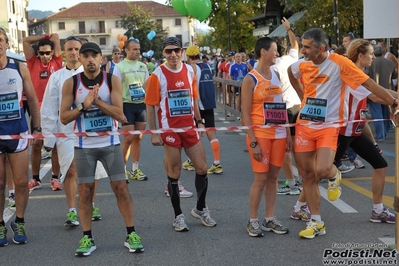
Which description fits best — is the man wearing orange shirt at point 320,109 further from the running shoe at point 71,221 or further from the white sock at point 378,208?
the running shoe at point 71,221

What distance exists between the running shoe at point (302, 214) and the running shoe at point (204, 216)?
88cm

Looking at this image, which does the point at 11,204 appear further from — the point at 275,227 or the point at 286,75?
the point at 286,75

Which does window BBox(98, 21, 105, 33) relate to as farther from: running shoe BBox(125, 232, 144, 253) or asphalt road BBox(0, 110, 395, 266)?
running shoe BBox(125, 232, 144, 253)

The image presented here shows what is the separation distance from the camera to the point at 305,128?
6.39 metres

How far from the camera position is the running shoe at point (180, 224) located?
22.3ft

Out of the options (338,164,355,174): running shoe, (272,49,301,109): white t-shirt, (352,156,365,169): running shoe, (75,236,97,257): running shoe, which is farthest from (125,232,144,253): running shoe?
(352,156,365,169): running shoe

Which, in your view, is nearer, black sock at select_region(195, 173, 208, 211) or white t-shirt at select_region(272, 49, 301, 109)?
black sock at select_region(195, 173, 208, 211)

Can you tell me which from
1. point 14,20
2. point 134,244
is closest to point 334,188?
point 134,244

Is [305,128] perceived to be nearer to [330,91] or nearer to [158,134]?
[330,91]

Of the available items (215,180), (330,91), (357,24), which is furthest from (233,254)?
(357,24)

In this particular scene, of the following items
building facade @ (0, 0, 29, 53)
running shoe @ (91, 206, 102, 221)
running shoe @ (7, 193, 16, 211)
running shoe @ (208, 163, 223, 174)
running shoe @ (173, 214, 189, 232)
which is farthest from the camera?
building facade @ (0, 0, 29, 53)

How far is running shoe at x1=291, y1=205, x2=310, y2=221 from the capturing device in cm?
707

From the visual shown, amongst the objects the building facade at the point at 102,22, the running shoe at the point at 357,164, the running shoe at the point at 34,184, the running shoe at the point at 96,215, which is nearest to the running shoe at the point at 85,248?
the running shoe at the point at 96,215

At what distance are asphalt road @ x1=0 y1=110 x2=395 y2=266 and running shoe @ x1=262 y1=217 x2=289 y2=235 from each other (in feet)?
0.21
